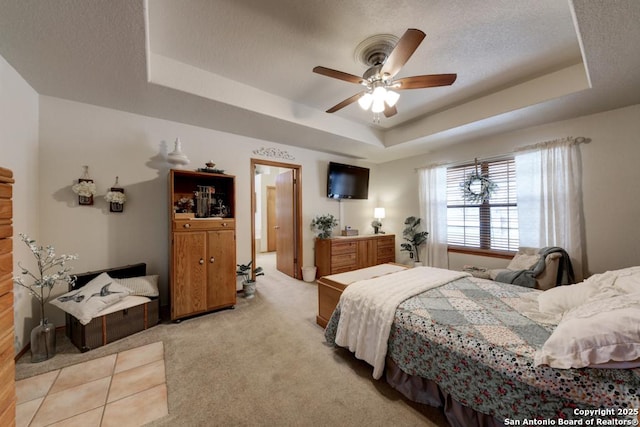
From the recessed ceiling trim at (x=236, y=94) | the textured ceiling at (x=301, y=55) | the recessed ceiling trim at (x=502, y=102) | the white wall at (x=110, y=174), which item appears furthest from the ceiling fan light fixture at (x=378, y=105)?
the white wall at (x=110, y=174)

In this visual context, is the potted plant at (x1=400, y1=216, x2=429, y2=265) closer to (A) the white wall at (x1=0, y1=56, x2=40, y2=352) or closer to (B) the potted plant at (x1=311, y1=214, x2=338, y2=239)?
(B) the potted plant at (x1=311, y1=214, x2=338, y2=239)

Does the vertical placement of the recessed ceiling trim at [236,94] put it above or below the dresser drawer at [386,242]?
above

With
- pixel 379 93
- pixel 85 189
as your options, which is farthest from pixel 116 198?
pixel 379 93

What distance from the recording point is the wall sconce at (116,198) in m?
2.56

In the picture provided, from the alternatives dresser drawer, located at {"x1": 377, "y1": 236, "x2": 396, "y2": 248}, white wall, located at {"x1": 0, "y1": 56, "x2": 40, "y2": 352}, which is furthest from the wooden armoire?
dresser drawer, located at {"x1": 377, "y1": 236, "x2": 396, "y2": 248}

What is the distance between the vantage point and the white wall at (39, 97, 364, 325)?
2406mm

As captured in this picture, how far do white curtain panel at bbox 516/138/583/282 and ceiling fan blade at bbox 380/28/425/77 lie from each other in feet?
9.25

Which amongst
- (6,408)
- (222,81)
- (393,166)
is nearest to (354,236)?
(393,166)

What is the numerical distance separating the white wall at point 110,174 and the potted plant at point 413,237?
3.67 meters

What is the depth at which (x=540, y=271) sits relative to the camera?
2.72 m

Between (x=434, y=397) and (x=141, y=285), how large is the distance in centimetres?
293

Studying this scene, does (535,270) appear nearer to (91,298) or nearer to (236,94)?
(236,94)

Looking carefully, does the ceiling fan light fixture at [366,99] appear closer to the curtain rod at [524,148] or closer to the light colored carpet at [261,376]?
the light colored carpet at [261,376]

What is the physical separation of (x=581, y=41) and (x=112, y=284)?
4559 mm
